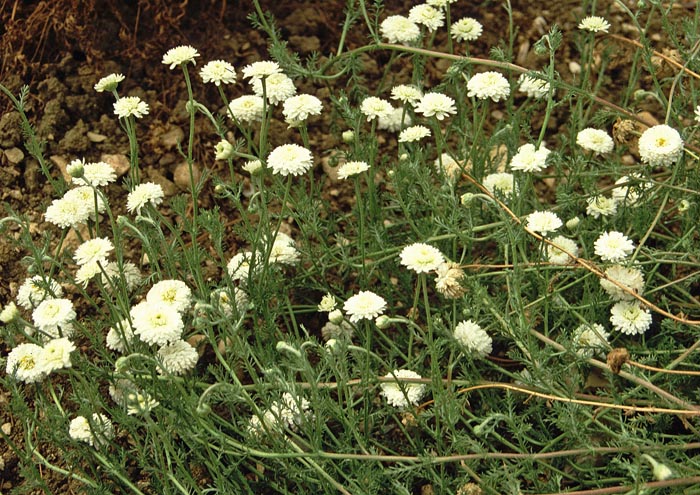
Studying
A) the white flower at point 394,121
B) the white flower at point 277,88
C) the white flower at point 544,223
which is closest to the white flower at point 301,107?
the white flower at point 277,88

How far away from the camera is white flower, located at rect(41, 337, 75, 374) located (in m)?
2.40

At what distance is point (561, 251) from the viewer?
9.75ft

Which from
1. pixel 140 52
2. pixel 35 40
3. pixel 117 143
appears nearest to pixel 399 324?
pixel 117 143

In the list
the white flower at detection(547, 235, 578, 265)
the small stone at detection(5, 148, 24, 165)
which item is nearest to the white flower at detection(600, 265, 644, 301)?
the white flower at detection(547, 235, 578, 265)

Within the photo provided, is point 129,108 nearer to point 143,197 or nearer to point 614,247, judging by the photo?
point 143,197

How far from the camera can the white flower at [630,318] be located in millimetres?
2754

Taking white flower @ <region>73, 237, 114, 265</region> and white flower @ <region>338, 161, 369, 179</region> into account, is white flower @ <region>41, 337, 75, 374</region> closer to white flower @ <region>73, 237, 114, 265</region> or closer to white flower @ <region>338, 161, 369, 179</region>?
white flower @ <region>73, 237, 114, 265</region>

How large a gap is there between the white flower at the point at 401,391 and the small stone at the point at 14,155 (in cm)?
182

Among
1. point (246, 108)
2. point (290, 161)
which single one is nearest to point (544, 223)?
point (290, 161)

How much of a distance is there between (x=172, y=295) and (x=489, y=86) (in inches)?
49.2

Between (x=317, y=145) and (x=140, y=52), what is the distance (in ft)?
2.94

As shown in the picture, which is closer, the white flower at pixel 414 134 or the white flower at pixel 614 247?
the white flower at pixel 614 247

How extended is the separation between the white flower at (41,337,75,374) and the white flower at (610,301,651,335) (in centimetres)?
169

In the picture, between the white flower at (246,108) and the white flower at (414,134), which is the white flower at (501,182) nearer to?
the white flower at (414,134)
